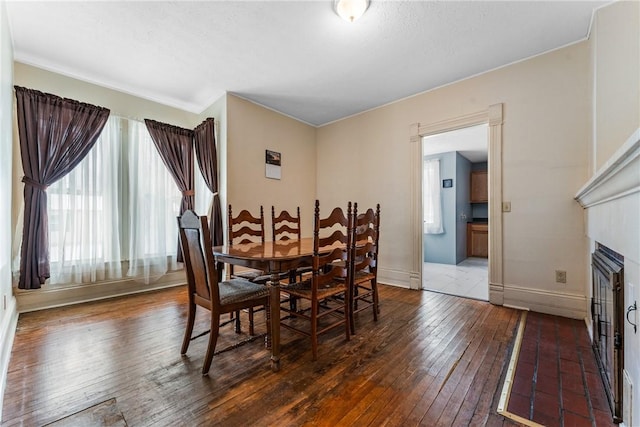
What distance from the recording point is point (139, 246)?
3.40 meters

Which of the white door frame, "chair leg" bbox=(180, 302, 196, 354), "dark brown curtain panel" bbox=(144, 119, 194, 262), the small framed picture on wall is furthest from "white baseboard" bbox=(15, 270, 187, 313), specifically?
the white door frame

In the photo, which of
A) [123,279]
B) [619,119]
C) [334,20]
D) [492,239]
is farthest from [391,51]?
[123,279]

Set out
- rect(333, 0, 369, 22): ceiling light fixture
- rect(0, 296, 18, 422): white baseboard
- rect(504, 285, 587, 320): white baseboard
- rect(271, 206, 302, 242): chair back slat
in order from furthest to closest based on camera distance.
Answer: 1. rect(271, 206, 302, 242): chair back slat
2. rect(504, 285, 587, 320): white baseboard
3. rect(333, 0, 369, 22): ceiling light fixture
4. rect(0, 296, 18, 422): white baseboard

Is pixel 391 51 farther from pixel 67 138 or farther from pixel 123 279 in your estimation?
pixel 123 279

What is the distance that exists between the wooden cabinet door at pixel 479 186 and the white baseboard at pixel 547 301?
426cm

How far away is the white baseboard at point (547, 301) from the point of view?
8.13 ft

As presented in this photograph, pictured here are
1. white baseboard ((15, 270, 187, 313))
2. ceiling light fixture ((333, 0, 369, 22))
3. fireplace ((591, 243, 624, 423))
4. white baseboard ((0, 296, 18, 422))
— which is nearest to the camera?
fireplace ((591, 243, 624, 423))

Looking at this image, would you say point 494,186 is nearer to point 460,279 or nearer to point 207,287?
point 460,279

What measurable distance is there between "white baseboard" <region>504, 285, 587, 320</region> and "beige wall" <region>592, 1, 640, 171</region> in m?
1.23

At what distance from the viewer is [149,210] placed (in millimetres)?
3504

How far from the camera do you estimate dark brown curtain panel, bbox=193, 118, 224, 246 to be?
3.57 metres

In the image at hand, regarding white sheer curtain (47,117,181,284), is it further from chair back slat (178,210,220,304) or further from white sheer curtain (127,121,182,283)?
chair back slat (178,210,220,304)

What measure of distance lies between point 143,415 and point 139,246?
260 centimetres

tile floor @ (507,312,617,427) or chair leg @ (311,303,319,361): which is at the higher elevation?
chair leg @ (311,303,319,361)
